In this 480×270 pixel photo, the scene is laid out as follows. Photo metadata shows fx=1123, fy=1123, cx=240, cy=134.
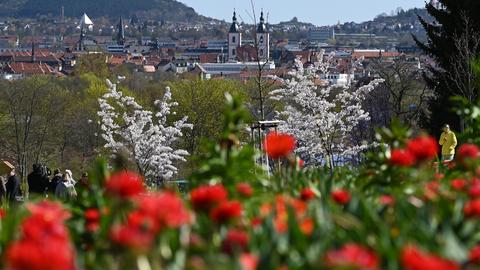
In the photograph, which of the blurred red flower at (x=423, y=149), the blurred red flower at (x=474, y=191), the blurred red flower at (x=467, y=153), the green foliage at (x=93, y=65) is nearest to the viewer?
the blurred red flower at (x=474, y=191)

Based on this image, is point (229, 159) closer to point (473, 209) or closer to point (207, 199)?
point (207, 199)

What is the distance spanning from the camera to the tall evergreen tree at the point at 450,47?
78.9ft

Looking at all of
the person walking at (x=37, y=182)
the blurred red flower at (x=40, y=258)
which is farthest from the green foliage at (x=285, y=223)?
the person walking at (x=37, y=182)

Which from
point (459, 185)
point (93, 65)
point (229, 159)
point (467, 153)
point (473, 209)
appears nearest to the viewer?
point (473, 209)

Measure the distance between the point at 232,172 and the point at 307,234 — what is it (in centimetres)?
122

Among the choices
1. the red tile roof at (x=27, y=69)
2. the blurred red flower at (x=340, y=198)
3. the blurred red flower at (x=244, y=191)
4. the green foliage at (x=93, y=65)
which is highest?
the blurred red flower at (x=244, y=191)

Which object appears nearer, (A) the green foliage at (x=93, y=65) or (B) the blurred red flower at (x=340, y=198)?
(B) the blurred red flower at (x=340, y=198)

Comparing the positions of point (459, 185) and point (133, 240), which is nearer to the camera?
point (133, 240)

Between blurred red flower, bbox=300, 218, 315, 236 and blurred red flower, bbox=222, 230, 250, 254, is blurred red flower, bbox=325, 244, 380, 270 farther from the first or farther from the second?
blurred red flower, bbox=300, 218, 315, 236

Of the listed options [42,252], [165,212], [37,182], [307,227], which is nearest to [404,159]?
[307,227]

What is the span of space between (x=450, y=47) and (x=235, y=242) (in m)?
22.9

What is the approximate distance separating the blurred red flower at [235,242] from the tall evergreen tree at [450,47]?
20425mm

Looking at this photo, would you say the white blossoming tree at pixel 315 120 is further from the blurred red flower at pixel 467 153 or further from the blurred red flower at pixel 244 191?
the blurred red flower at pixel 244 191

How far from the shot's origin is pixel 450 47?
84.0ft
